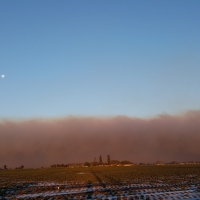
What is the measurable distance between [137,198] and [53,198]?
10.2m

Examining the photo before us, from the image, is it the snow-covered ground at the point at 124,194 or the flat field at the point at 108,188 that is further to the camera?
the flat field at the point at 108,188

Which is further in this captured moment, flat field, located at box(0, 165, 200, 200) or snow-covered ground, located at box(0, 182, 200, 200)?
flat field, located at box(0, 165, 200, 200)

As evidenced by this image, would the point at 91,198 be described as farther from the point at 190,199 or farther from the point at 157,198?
the point at 190,199

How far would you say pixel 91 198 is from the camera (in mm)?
30656

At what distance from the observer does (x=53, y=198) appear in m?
32.0

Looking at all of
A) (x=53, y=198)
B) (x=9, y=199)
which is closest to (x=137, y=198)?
(x=53, y=198)

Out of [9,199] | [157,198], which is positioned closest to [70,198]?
[9,199]

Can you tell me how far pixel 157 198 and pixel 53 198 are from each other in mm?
12433

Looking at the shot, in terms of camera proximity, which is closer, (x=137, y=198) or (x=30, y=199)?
(x=137, y=198)

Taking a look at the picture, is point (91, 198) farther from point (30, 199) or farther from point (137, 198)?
point (30, 199)

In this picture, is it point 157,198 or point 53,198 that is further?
point 53,198

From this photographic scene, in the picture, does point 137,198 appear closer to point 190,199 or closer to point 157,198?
point 157,198

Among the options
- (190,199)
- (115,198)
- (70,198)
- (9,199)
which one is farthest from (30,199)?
(190,199)

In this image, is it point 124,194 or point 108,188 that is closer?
point 124,194
